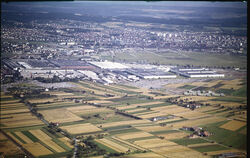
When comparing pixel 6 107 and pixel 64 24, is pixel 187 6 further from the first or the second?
pixel 6 107

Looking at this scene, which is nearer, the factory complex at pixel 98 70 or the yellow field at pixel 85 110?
the yellow field at pixel 85 110

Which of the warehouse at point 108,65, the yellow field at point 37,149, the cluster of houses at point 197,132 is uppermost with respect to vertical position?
the warehouse at point 108,65

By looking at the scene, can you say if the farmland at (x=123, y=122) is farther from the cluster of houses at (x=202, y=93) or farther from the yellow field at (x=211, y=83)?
the yellow field at (x=211, y=83)

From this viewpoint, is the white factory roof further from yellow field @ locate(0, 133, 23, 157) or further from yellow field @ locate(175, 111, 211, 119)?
yellow field @ locate(0, 133, 23, 157)

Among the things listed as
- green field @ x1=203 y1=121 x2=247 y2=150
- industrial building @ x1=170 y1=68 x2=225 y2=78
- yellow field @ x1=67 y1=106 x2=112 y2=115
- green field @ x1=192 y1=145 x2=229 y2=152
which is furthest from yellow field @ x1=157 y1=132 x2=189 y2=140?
A: industrial building @ x1=170 y1=68 x2=225 y2=78

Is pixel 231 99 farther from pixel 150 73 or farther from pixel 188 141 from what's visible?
pixel 188 141

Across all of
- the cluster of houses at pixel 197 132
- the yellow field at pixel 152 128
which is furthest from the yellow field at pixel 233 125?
the yellow field at pixel 152 128

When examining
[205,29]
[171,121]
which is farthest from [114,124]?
[205,29]
